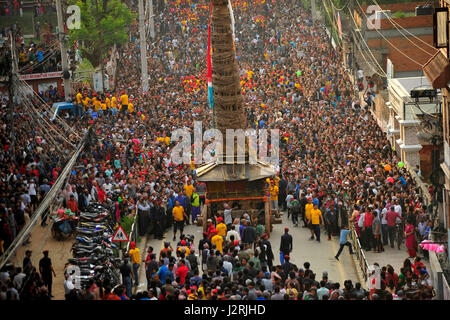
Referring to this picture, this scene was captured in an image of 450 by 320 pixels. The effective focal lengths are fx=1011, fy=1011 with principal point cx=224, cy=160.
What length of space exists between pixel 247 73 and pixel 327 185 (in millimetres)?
20890

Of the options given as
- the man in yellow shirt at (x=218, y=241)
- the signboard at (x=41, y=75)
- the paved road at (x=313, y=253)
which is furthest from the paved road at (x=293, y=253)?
the signboard at (x=41, y=75)

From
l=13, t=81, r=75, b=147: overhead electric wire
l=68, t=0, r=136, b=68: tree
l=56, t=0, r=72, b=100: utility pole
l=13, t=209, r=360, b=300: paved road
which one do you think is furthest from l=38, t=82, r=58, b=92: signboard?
l=13, t=209, r=360, b=300: paved road

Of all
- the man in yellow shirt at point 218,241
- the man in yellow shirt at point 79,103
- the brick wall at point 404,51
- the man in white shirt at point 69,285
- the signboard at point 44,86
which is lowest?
the man in white shirt at point 69,285

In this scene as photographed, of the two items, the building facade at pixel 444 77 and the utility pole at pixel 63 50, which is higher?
the utility pole at pixel 63 50

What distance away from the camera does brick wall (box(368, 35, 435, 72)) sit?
152 ft

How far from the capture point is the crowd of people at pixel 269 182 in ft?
72.9

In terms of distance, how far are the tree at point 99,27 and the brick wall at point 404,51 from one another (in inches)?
616

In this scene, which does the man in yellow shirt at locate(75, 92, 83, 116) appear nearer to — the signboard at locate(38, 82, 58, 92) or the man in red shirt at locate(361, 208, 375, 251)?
the signboard at locate(38, 82, 58, 92)

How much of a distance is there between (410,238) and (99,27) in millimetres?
33526

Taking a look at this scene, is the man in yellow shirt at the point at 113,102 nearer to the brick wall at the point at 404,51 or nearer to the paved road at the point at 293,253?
the brick wall at the point at 404,51

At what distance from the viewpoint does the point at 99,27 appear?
57.0m

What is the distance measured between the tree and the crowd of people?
5.54 ft

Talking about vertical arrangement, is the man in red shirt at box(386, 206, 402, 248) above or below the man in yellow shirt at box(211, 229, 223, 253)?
above
